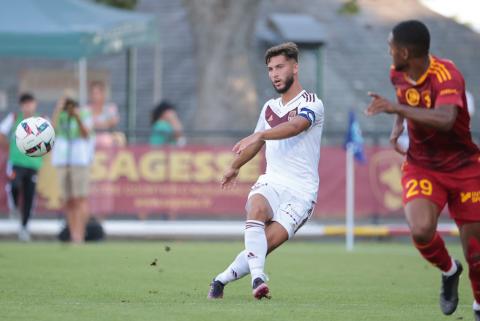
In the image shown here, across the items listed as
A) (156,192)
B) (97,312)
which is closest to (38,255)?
(156,192)

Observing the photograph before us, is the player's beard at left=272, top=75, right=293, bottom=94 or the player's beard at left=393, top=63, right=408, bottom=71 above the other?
the player's beard at left=393, top=63, right=408, bottom=71

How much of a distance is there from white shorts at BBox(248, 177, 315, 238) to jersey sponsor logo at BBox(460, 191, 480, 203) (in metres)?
1.89

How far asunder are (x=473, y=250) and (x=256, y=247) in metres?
2.01

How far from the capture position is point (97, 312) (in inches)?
379

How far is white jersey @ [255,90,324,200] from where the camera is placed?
10977mm

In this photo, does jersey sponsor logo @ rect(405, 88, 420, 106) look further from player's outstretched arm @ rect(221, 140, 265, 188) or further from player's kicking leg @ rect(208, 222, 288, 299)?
player's kicking leg @ rect(208, 222, 288, 299)

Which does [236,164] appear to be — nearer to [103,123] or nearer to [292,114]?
[292,114]

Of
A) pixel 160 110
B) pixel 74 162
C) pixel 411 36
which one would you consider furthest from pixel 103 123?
pixel 411 36

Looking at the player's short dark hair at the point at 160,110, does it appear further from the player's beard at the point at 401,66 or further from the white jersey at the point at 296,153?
the player's beard at the point at 401,66

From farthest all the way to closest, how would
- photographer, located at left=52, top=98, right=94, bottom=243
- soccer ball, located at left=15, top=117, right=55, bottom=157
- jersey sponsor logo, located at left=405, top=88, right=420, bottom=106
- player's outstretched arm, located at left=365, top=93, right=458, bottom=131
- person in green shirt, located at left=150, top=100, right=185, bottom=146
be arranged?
person in green shirt, located at left=150, top=100, right=185, bottom=146 → photographer, located at left=52, top=98, right=94, bottom=243 → soccer ball, located at left=15, top=117, right=55, bottom=157 → jersey sponsor logo, located at left=405, top=88, right=420, bottom=106 → player's outstretched arm, located at left=365, top=93, right=458, bottom=131

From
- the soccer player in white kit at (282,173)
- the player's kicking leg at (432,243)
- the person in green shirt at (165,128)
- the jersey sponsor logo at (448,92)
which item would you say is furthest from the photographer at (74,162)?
the jersey sponsor logo at (448,92)

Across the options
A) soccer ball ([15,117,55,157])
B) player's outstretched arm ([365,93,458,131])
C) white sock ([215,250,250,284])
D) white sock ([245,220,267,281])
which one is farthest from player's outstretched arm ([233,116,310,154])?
soccer ball ([15,117,55,157])

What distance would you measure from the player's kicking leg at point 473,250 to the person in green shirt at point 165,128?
44.8 ft

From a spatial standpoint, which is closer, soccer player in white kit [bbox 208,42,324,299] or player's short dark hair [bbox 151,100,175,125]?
soccer player in white kit [bbox 208,42,324,299]
